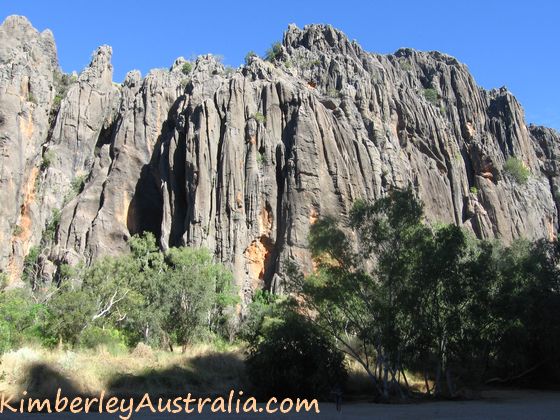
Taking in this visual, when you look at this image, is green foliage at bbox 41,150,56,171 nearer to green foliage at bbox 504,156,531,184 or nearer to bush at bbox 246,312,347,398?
bush at bbox 246,312,347,398

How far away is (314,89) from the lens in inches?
2785

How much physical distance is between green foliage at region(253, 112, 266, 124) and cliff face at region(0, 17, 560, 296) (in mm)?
118

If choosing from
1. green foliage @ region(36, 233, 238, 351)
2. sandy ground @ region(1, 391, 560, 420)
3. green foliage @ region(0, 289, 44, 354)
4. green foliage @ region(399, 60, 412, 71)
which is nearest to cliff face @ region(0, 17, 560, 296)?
green foliage @ region(399, 60, 412, 71)

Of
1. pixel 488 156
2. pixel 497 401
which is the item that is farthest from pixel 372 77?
pixel 497 401

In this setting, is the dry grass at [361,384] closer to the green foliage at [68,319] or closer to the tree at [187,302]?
the tree at [187,302]

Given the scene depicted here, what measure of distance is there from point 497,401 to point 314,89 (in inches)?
2031

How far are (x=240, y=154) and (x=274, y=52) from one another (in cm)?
3202

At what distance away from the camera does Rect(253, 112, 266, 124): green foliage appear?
5897 centimetres

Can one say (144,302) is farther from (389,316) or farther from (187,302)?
(389,316)

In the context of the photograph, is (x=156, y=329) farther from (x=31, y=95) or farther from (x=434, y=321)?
(x=31, y=95)

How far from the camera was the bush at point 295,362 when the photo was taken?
25938 mm

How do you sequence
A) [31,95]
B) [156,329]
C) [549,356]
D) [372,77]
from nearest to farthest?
1. [549,356]
2. [156,329]
3. [31,95]
4. [372,77]

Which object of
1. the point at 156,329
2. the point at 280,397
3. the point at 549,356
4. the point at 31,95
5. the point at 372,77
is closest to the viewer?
the point at 280,397

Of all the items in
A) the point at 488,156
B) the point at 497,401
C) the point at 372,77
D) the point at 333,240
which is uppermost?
the point at 372,77
